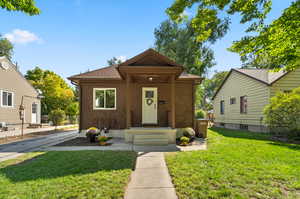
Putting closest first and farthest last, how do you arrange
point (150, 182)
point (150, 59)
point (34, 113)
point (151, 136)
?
1. point (150, 182)
2. point (151, 136)
3. point (150, 59)
4. point (34, 113)

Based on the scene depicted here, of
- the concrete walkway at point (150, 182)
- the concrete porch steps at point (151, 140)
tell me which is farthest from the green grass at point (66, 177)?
the concrete porch steps at point (151, 140)

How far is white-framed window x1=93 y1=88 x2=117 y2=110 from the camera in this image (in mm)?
8984

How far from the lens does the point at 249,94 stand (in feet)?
39.3

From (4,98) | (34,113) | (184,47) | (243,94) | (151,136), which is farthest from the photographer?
(184,47)

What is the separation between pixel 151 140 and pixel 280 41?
5460 millimetres

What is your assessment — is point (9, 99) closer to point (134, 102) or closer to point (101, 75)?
point (101, 75)

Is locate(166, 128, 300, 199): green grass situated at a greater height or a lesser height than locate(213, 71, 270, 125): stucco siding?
lesser

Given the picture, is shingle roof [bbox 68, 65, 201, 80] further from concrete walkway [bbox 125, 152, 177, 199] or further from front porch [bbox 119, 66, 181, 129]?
concrete walkway [bbox 125, 152, 177, 199]

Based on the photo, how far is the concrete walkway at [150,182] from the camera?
8.73ft

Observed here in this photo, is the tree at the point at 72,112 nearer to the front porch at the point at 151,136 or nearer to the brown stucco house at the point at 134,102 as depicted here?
the brown stucco house at the point at 134,102

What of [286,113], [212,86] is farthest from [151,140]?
[212,86]

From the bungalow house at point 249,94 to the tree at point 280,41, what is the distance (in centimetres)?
389

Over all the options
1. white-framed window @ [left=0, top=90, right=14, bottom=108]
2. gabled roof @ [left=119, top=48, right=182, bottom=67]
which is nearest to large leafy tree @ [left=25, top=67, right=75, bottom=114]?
white-framed window @ [left=0, top=90, right=14, bottom=108]

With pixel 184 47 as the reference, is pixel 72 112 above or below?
below
